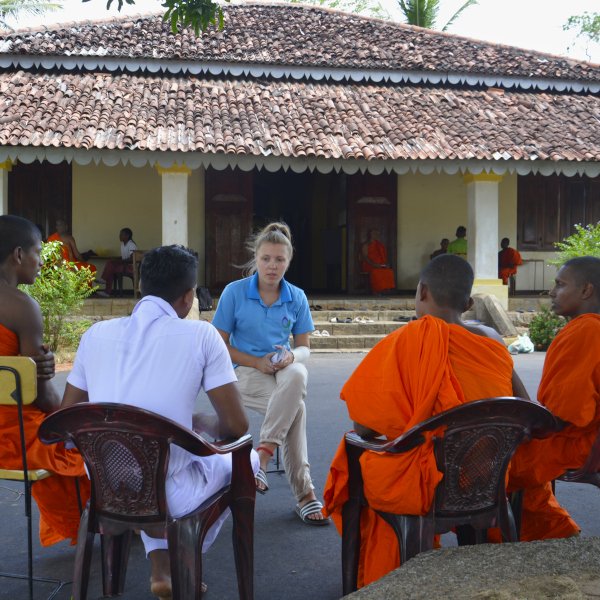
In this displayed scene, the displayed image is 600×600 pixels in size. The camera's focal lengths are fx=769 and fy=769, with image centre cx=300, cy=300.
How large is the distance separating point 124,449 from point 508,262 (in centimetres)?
1302

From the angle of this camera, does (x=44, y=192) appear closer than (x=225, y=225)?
Yes

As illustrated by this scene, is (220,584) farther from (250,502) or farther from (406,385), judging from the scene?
(406,385)

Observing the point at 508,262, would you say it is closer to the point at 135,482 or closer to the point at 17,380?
the point at 17,380

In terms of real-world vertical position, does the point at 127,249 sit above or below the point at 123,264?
above

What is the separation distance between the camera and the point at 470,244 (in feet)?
45.1

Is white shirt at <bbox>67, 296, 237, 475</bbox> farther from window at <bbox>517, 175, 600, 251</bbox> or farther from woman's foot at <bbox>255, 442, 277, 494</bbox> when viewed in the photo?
window at <bbox>517, 175, 600, 251</bbox>

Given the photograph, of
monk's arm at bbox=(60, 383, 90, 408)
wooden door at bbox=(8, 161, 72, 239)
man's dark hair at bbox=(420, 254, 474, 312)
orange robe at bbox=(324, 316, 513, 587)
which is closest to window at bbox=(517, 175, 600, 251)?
wooden door at bbox=(8, 161, 72, 239)

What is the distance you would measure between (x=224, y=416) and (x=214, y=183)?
40.3 ft

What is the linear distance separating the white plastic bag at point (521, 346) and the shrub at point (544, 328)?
0.78 feet

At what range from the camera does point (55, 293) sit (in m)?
9.91

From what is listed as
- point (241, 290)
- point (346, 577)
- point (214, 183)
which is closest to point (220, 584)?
→ point (346, 577)

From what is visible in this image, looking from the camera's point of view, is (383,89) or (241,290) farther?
(383,89)

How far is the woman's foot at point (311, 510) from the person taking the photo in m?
3.99

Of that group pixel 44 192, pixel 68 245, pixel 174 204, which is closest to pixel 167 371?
pixel 174 204
